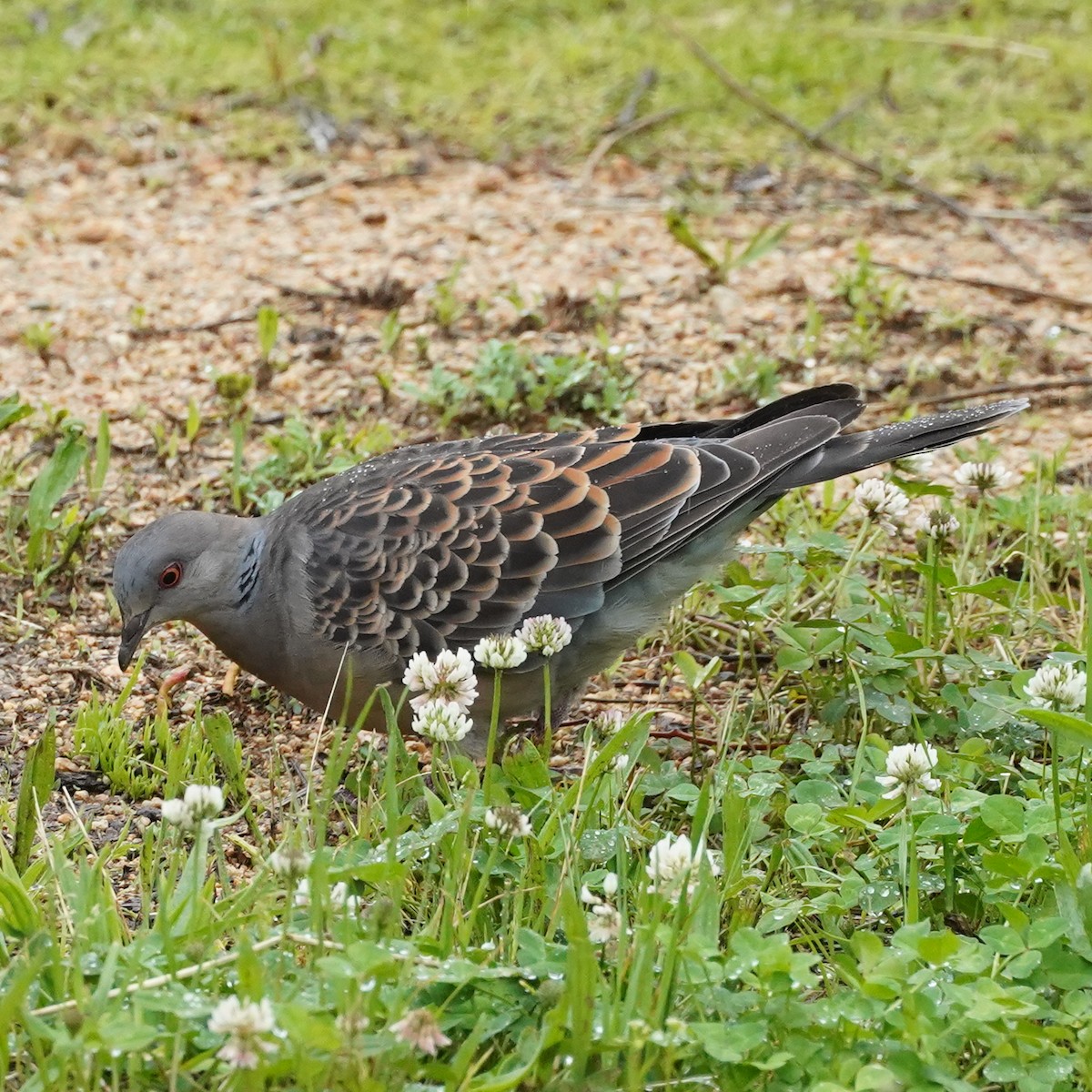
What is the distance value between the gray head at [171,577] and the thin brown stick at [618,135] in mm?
3482

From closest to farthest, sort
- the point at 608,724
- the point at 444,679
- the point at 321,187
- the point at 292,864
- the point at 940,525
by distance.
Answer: the point at 292,864 → the point at 444,679 → the point at 608,724 → the point at 940,525 → the point at 321,187

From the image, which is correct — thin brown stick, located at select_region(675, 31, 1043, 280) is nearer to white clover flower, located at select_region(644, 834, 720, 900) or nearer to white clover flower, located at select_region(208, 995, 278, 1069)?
white clover flower, located at select_region(644, 834, 720, 900)

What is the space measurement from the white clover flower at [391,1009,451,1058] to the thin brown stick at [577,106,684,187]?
5077 mm

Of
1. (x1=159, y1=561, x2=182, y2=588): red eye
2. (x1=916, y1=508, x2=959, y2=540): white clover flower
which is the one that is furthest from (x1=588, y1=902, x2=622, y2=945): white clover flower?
(x1=159, y1=561, x2=182, y2=588): red eye

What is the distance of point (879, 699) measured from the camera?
3.62 m

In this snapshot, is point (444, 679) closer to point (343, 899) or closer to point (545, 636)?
point (545, 636)

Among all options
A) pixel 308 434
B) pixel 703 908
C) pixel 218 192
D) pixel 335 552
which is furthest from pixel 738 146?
pixel 703 908

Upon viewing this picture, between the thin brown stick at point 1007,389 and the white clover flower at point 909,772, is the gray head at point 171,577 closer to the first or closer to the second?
the white clover flower at point 909,772

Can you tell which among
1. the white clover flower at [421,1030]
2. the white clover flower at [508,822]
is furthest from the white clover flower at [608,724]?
the white clover flower at [421,1030]

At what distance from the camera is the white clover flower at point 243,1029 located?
2.17m

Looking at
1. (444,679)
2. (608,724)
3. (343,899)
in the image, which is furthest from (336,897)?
(608,724)

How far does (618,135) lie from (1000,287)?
6.53ft

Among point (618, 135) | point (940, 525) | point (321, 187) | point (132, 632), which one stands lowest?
point (132, 632)

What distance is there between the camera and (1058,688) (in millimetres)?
3025
